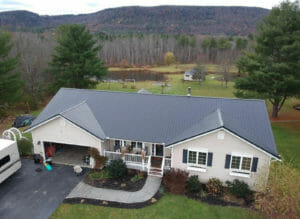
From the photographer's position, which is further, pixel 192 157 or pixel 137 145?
pixel 137 145

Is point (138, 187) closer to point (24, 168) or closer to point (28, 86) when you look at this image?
point (24, 168)

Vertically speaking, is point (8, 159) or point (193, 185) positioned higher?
point (8, 159)

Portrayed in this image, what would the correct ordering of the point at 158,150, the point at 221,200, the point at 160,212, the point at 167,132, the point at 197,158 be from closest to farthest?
the point at 160,212 < the point at 221,200 < the point at 197,158 < the point at 167,132 < the point at 158,150

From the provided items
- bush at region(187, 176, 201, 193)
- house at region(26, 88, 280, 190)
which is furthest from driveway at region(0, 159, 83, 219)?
bush at region(187, 176, 201, 193)

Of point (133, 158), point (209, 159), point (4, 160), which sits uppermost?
point (209, 159)

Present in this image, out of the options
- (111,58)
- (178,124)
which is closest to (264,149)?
(178,124)

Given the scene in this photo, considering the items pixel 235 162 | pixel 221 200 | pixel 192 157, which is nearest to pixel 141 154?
pixel 192 157

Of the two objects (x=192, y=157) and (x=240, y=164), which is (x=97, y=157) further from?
(x=240, y=164)

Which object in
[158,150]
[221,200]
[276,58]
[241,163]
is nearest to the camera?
[221,200]
